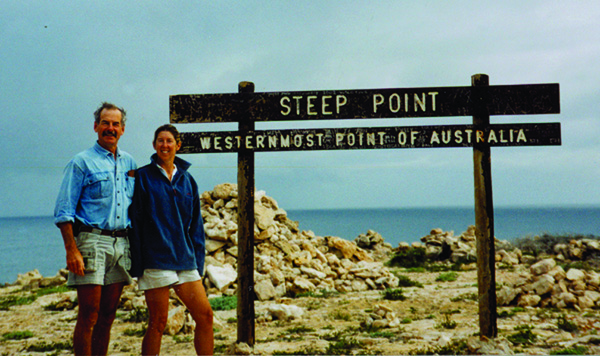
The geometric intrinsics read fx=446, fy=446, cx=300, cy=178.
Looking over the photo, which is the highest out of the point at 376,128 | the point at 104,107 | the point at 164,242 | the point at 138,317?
the point at 376,128

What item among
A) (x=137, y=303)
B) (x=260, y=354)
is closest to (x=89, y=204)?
(x=260, y=354)

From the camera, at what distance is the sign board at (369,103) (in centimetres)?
633

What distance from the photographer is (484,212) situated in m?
6.38

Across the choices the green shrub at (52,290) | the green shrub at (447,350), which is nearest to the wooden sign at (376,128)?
the green shrub at (447,350)

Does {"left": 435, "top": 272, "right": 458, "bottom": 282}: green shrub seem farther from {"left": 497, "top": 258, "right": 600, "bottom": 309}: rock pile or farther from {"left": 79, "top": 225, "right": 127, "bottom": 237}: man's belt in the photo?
{"left": 79, "top": 225, "right": 127, "bottom": 237}: man's belt

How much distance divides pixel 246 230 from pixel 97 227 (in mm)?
2604

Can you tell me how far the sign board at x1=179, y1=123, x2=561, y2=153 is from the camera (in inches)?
247

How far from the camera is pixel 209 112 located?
6363 mm

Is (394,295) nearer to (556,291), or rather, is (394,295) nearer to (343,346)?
(556,291)

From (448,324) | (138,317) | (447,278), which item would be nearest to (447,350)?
(448,324)

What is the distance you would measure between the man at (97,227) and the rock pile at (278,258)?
6.45 metres

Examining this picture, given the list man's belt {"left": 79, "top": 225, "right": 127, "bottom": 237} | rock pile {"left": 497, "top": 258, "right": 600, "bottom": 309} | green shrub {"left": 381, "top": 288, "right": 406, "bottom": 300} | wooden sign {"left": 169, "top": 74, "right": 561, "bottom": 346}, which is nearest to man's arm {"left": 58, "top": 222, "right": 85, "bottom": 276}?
man's belt {"left": 79, "top": 225, "right": 127, "bottom": 237}

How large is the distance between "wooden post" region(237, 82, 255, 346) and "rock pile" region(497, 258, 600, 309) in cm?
591

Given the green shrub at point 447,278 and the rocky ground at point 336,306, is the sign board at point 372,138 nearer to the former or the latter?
the rocky ground at point 336,306
